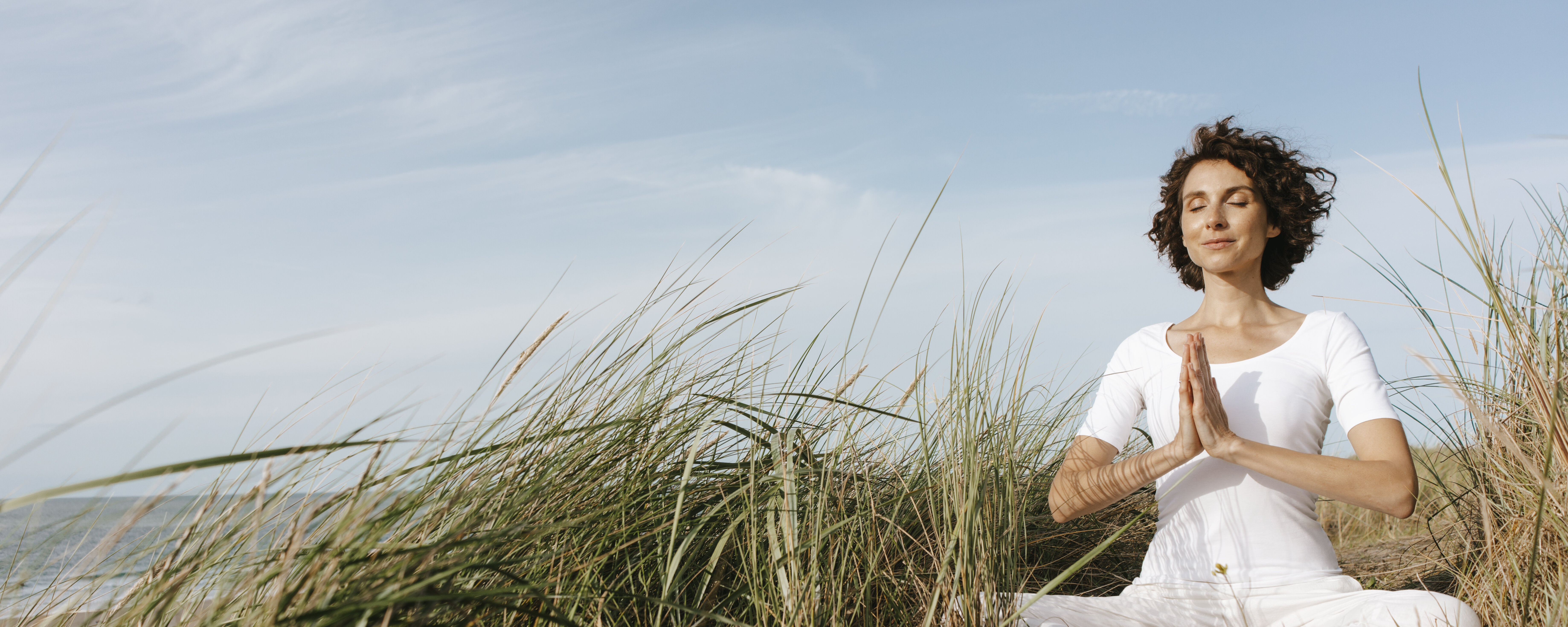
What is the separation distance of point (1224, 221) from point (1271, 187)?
8.8 inches

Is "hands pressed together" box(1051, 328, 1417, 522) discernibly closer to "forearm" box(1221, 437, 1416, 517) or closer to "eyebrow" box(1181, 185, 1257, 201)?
"forearm" box(1221, 437, 1416, 517)

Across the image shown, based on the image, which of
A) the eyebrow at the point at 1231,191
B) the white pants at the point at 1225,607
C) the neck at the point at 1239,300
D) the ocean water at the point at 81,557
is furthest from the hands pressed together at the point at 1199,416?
the ocean water at the point at 81,557

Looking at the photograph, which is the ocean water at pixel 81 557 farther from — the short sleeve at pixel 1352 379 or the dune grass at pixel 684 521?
the short sleeve at pixel 1352 379

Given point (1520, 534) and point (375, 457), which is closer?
point (375, 457)

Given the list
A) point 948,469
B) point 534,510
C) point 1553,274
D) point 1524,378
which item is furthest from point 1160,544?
point 534,510

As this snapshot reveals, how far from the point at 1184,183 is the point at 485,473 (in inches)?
77.4

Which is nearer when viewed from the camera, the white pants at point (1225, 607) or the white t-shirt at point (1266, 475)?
the white pants at point (1225, 607)

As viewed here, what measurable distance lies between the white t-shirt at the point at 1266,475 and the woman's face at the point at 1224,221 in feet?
0.74

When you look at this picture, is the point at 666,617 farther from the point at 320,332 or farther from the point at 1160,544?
the point at 1160,544

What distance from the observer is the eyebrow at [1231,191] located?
7.34ft

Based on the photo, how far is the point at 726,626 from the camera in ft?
5.32

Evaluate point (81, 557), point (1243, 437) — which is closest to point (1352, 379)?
point (1243, 437)

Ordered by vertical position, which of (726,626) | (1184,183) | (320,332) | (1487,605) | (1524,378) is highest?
(1184,183)

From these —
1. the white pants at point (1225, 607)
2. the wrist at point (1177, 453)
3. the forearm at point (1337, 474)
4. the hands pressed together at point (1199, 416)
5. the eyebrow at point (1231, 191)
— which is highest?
the eyebrow at point (1231, 191)
